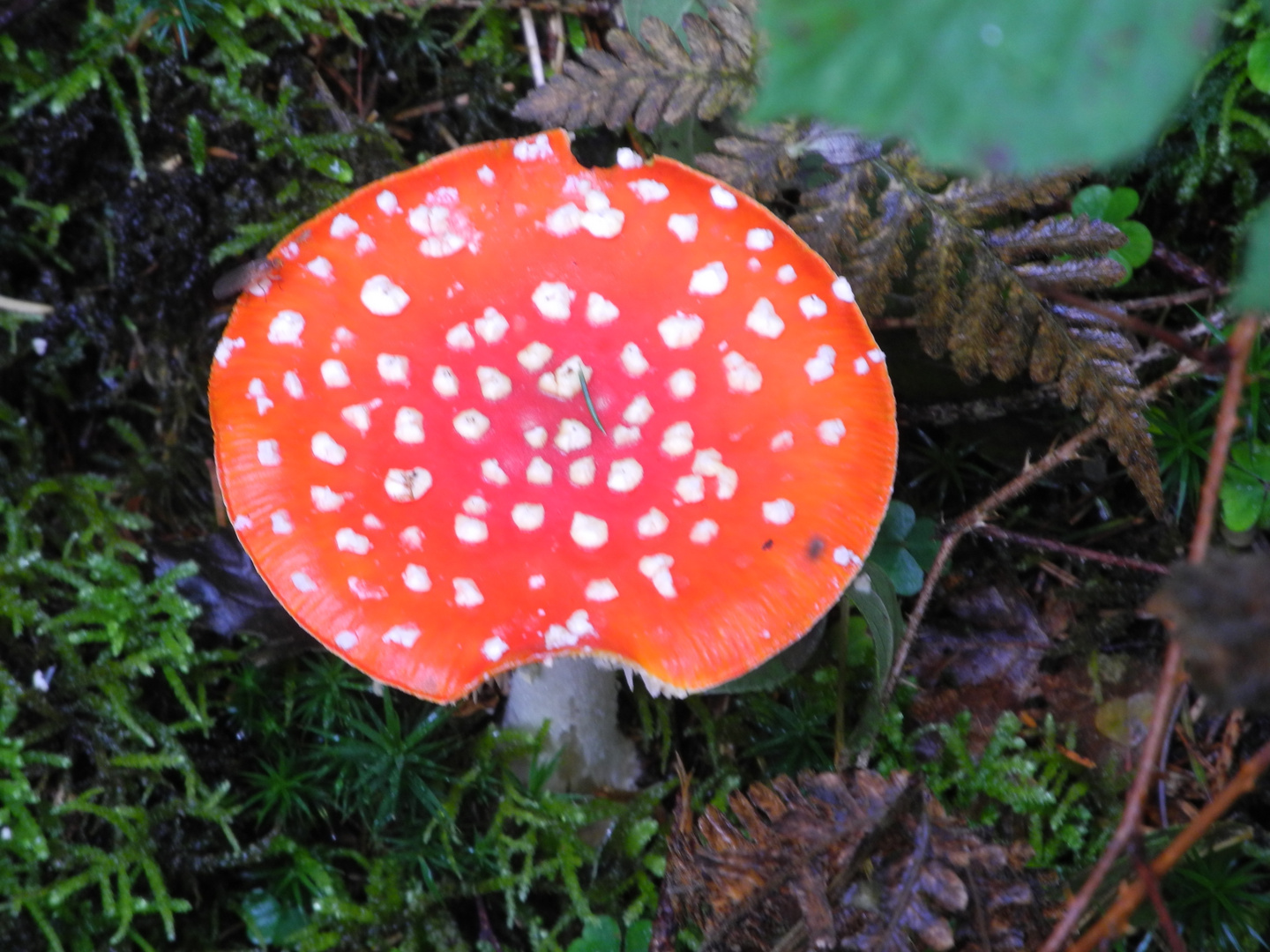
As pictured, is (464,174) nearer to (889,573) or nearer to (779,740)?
(889,573)

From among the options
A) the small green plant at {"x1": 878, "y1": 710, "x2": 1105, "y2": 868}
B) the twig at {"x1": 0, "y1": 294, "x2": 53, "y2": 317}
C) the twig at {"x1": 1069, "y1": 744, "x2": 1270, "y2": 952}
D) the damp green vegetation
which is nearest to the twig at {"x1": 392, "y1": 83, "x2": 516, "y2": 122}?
the damp green vegetation

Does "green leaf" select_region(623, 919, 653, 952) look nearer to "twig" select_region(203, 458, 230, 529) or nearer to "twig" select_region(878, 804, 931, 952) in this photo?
"twig" select_region(878, 804, 931, 952)

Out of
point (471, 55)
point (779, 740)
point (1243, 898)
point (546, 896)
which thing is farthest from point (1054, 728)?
point (471, 55)

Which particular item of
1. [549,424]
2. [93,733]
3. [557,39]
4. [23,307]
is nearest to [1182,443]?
[549,424]

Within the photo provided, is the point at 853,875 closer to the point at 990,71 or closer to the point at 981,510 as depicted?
the point at 981,510

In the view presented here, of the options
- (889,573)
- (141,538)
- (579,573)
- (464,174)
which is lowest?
(141,538)
